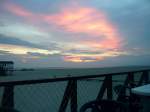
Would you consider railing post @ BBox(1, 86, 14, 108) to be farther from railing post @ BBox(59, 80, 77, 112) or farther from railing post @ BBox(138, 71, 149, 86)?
railing post @ BBox(138, 71, 149, 86)

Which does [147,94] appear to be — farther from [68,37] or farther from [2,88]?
[68,37]

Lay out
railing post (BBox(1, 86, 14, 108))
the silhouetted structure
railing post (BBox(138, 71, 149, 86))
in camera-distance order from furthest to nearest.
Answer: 1. the silhouetted structure
2. railing post (BBox(138, 71, 149, 86))
3. railing post (BBox(1, 86, 14, 108))

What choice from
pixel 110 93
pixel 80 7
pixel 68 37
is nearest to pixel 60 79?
pixel 110 93

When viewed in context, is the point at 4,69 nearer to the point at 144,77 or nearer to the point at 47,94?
the point at 47,94

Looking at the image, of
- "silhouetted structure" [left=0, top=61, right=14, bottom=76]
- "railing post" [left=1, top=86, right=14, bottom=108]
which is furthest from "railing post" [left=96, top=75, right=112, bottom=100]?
"silhouetted structure" [left=0, top=61, right=14, bottom=76]

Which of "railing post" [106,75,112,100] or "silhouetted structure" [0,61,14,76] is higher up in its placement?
"silhouetted structure" [0,61,14,76]

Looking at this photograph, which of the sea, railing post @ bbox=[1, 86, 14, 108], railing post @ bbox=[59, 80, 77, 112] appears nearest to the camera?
railing post @ bbox=[1, 86, 14, 108]

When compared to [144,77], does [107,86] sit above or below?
below

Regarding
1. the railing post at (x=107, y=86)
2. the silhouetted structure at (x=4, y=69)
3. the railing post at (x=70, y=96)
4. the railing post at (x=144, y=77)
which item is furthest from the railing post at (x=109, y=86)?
the silhouetted structure at (x=4, y=69)

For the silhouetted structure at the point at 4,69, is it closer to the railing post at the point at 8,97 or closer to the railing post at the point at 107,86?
the railing post at the point at 107,86

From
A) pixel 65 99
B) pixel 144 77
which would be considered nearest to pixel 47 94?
pixel 65 99

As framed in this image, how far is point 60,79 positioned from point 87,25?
7953 mm

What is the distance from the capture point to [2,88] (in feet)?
9.11

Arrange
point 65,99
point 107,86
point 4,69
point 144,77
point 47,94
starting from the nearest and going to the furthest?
1. point 65,99
2. point 107,86
3. point 47,94
4. point 144,77
5. point 4,69
